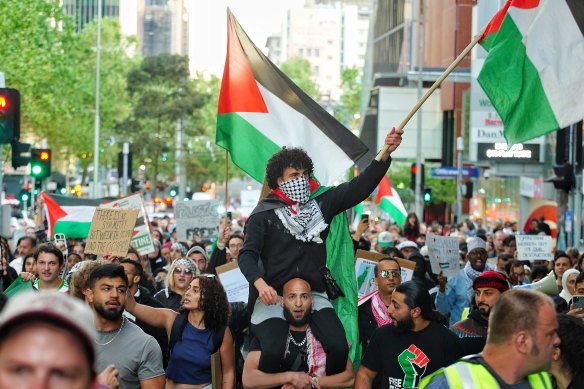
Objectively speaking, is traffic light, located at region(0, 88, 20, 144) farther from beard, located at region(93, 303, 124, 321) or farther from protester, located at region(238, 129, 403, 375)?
beard, located at region(93, 303, 124, 321)

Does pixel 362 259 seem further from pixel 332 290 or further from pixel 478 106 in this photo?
pixel 478 106

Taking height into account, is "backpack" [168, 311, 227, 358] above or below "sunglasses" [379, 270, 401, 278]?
below

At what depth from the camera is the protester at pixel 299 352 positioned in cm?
733

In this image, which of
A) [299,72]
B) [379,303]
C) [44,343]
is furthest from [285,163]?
[299,72]

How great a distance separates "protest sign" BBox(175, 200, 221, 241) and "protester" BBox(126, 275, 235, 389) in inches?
499

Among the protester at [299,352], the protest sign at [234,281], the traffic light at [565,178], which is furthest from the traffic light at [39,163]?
the protester at [299,352]

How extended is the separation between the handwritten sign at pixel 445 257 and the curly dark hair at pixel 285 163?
8631mm

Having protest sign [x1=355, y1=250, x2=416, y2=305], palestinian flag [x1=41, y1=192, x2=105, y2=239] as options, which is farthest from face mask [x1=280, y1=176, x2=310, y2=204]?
palestinian flag [x1=41, y1=192, x2=105, y2=239]

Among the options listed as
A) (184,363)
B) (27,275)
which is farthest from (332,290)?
Result: (27,275)

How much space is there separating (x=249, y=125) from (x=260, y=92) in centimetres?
43

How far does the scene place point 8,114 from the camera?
674 inches

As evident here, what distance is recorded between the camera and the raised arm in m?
8.25

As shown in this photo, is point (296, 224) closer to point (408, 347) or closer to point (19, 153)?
point (408, 347)

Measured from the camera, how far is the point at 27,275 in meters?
10.6
